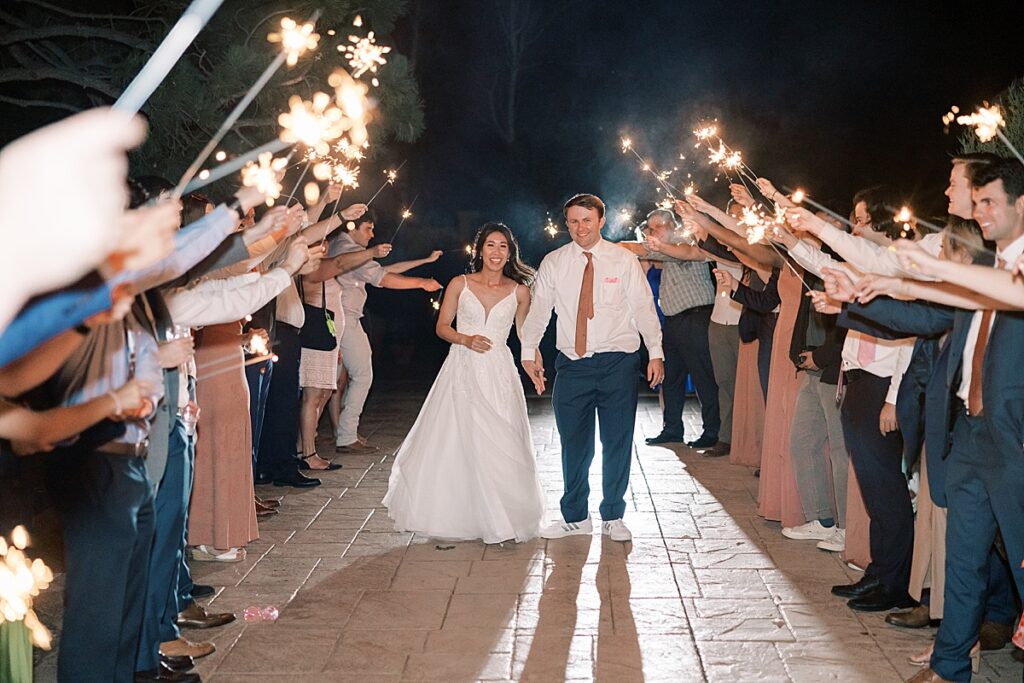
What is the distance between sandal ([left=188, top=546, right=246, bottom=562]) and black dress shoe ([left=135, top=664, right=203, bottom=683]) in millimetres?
1781

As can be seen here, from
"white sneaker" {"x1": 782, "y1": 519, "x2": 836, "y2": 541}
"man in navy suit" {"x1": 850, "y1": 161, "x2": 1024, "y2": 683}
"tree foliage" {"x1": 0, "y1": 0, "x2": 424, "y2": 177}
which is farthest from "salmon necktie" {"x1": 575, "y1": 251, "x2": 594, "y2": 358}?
"man in navy suit" {"x1": 850, "y1": 161, "x2": 1024, "y2": 683}

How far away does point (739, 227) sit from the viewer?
693 cm

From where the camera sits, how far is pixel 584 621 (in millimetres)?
5090

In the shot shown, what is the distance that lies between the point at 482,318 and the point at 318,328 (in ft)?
7.42

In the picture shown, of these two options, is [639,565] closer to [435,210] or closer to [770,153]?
[770,153]

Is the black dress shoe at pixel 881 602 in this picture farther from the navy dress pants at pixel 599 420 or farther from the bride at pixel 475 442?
the bride at pixel 475 442

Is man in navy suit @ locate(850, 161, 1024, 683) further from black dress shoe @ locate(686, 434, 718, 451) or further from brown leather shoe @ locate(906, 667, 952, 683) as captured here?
black dress shoe @ locate(686, 434, 718, 451)

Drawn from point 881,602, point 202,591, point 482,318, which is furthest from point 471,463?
point 881,602

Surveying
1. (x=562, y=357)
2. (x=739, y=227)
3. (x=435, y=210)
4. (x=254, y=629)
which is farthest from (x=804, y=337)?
(x=435, y=210)

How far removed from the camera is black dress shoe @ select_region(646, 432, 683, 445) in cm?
1005

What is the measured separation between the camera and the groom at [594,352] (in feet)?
22.1

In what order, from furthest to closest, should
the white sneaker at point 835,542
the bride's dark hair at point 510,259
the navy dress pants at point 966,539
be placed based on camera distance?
1. the bride's dark hair at point 510,259
2. the white sneaker at point 835,542
3. the navy dress pants at point 966,539

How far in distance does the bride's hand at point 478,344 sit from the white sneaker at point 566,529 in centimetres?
124

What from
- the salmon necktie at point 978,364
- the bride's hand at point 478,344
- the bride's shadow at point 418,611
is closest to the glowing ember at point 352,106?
the bride's hand at point 478,344
